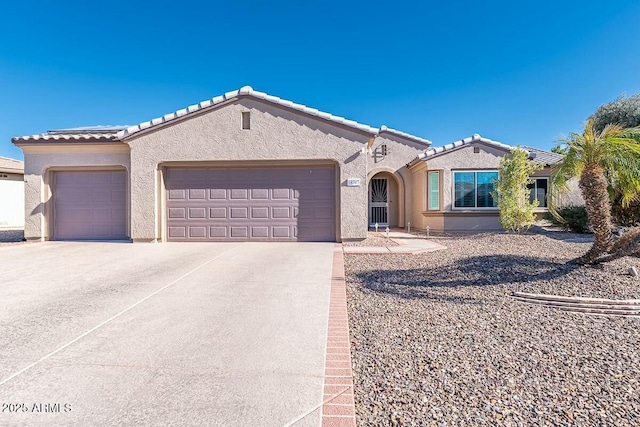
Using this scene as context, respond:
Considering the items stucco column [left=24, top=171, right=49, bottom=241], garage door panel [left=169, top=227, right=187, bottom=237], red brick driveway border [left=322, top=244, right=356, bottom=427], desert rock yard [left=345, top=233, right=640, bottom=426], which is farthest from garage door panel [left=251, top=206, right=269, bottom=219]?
stucco column [left=24, top=171, right=49, bottom=241]

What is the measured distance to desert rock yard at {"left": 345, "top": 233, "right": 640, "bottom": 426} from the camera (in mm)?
2459

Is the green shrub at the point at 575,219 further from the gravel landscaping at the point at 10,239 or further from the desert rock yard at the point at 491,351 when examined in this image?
the gravel landscaping at the point at 10,239

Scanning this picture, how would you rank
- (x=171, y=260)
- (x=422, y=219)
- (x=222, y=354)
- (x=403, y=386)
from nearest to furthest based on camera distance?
1. (x=403, y=386)
2. (x=222, y=354)
3. (x=171, y=260)
4. (x=422, y=219)

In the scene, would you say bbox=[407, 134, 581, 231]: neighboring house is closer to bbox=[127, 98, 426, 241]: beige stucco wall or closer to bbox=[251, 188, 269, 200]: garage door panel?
bbox=[127, 98, 426, 241]: beige stucco wall

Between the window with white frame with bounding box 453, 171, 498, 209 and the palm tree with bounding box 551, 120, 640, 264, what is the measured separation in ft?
26.5

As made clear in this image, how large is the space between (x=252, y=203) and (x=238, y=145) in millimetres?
1969

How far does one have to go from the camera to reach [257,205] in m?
11.4

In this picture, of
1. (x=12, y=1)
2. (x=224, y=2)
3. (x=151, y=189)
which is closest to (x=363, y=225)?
(x=151, y=189)

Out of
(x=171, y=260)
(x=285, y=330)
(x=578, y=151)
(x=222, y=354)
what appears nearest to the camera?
(x=222, y=354)

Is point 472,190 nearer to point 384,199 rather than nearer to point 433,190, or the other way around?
point 433,190

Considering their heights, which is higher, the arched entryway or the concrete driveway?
the arched entryway

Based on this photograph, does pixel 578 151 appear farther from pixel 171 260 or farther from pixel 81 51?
pixel 81 51

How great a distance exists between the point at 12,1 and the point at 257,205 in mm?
12032

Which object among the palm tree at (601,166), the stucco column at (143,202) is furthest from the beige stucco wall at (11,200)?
the palm tree at (601,166)
